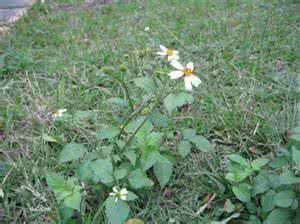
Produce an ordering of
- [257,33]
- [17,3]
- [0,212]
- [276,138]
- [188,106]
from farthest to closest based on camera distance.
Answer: [17,3] → [257,33] → [188,106] → [276,138] → [0,212]

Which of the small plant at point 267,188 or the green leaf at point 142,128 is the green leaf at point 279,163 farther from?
the green leaf at point 142,128

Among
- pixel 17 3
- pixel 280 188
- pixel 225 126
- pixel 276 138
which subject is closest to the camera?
pixel 280 188

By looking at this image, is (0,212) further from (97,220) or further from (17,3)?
(17,3)

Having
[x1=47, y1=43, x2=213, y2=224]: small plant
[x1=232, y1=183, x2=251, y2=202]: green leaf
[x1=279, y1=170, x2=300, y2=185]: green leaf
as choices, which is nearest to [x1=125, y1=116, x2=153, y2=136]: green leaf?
[x1=47, y1=43, x2=213, y2=224]: small plant

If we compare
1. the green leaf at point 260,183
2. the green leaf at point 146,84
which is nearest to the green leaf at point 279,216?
the green leaf at point 260,183

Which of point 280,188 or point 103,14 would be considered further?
point 103,14

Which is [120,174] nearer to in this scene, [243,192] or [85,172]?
[85,172]

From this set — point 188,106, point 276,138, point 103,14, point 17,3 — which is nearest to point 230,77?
point 188,106

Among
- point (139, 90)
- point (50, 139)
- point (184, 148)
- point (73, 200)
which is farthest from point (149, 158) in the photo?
point (139, 90)
